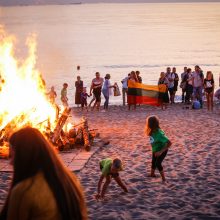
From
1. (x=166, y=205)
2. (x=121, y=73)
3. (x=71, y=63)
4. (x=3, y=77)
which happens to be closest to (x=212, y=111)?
(x=3, y=77)

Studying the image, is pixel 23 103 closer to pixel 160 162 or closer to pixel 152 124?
pixel 160 162

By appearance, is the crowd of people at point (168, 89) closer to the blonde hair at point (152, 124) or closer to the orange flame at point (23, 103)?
the orange flame at point (23, 103)

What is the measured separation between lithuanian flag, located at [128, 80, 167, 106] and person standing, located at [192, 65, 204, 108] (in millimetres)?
1152

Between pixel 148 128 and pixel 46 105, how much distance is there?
504 centimetres

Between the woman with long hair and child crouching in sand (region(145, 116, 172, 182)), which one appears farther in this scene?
child crouching in sand (region(145, 116, 172, 182))

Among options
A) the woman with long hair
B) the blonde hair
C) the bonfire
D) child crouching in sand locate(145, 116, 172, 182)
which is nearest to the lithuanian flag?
the bonfire

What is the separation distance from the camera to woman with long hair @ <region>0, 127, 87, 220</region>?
359 cm

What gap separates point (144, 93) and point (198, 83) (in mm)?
2156

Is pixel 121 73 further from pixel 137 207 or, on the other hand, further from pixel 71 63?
pixel 137 207

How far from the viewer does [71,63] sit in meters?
63.0

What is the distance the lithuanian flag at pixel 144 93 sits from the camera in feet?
69.3

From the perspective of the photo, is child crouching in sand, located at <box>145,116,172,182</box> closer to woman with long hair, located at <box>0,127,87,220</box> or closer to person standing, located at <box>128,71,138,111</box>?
woman with long hair, located at <box>0,127,87,220</box>

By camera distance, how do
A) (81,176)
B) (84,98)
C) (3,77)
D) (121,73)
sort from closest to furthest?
(81,176), (3,77), (84,98), (121,73)

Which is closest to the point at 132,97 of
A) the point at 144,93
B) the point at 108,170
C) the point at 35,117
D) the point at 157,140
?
the point at 144,93
